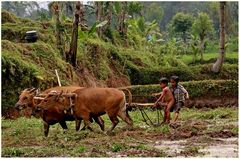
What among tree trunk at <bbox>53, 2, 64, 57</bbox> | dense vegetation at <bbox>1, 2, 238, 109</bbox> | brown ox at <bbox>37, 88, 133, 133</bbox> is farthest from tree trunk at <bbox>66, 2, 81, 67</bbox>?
brown ox at <bbox>37, 88, 133, 133</bbox>

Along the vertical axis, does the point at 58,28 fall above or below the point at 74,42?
above

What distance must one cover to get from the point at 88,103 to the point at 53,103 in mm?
713

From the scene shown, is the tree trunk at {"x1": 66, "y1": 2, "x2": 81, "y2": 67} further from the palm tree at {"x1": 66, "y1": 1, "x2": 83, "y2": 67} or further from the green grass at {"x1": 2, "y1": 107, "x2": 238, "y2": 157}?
the green grass at {"x1": 2, "y1": 107, "x2": 238, "y2": 157}

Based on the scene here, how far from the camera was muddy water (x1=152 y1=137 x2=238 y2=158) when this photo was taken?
26.1 feet

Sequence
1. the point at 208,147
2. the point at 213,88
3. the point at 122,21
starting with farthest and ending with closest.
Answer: the point at 122,21 < the point at 213,88 < the point at 208,147

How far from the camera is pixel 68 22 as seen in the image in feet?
80.8

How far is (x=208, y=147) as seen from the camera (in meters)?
8.70

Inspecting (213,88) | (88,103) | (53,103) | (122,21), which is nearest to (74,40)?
(213,88)

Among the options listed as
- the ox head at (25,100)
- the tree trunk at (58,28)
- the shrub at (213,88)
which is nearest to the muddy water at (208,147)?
the ox head at (25,100)

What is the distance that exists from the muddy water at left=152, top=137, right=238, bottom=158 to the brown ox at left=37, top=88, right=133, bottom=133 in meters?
1.69

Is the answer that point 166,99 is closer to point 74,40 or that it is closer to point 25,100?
point 25,100

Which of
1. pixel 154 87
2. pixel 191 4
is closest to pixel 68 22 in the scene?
pixel 154 87

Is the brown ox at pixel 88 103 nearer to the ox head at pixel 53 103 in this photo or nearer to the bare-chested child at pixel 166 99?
the ox head at pixel 53 103

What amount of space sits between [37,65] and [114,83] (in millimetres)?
6871
